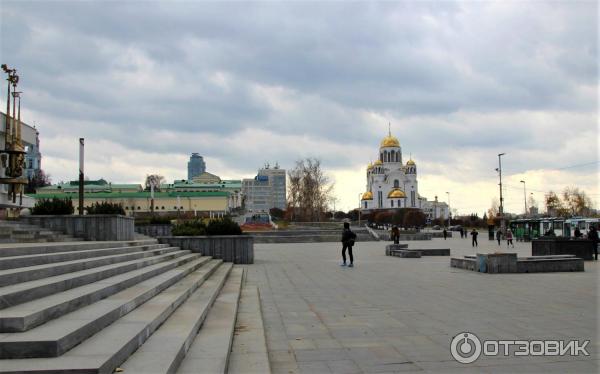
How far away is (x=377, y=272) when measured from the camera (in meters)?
16.5

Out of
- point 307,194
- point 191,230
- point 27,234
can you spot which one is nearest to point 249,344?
point 27,234

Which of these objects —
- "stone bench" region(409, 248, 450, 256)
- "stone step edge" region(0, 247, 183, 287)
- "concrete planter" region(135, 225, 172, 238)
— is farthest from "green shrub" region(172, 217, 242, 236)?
"stone bench" region(409, 248, 450, 256)

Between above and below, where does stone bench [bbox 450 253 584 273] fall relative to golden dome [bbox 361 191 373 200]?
below

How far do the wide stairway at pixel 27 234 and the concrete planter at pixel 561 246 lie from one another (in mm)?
16821

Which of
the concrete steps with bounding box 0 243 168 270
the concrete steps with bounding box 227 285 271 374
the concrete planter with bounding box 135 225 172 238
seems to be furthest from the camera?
the concrete planter with bounding box 135 225 172 238

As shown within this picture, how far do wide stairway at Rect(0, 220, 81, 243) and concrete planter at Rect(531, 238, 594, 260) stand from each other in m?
16.8

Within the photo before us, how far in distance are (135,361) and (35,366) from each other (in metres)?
0.89

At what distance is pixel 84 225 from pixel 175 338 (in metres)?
11.1

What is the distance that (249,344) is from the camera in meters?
6.43

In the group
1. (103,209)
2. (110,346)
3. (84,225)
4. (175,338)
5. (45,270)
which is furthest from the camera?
(103,209)

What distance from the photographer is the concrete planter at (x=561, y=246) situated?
1973cm

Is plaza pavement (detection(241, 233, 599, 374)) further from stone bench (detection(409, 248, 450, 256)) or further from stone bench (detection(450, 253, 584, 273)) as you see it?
stone bench (detection(409, 248, 450, 256))

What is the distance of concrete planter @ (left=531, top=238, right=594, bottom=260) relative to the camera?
64.7 feet

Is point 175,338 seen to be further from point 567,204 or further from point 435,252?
point 567,204
